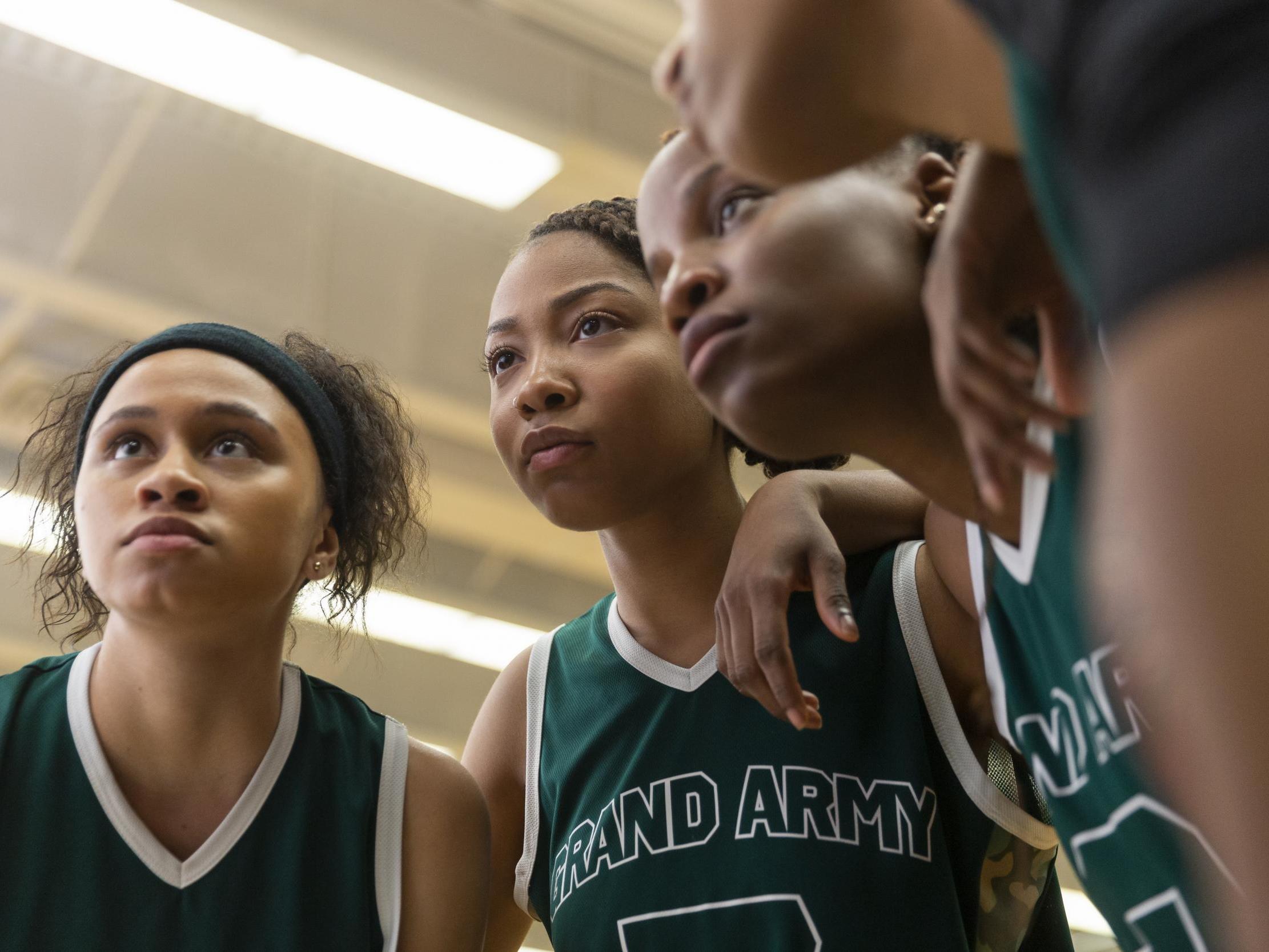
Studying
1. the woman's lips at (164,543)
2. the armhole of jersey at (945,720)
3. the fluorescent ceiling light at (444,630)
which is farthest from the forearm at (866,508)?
the fluorescent ceiling light at (444,630)

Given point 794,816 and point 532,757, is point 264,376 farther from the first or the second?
point 794,816

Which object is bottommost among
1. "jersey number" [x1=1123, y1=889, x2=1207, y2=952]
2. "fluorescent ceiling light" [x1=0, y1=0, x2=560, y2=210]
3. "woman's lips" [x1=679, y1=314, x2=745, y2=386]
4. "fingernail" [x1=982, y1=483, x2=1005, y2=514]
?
"jersey number" [x1=1123, y1=889, x2=1207, y2=952]

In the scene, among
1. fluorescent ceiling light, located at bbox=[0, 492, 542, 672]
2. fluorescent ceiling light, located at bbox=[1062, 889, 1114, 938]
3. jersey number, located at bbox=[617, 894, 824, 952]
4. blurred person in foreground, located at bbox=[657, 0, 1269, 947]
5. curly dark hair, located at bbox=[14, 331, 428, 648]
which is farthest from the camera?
fluorescent ceiling light, located at bbox=[1062, 889, 1114, 938]

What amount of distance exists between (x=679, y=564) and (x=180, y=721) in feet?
1.80

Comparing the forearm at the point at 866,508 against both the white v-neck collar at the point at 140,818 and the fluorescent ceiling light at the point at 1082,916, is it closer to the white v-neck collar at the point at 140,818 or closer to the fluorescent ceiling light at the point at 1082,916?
the white v-neck collar at the point at 140,818

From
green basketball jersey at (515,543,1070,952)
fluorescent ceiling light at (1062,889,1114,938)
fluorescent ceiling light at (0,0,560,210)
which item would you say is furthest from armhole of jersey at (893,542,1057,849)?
fluorescent ceiling light at (1062,889,1114,938)

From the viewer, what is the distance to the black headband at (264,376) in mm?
1434

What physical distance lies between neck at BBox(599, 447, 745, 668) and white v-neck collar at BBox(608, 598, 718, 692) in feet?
0.04

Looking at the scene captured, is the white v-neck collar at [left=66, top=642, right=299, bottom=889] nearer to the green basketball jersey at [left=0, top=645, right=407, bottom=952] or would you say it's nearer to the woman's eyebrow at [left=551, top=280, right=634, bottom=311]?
the green basketball jersey at [left=0, top=645, right=407, bottom=952]

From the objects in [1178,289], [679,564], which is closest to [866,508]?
[679,564]

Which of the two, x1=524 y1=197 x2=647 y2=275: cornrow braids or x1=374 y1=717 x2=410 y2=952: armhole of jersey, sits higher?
x1=524 y1=197 x2=647 y2=275: cornrow braids

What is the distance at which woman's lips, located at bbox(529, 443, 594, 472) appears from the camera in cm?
133

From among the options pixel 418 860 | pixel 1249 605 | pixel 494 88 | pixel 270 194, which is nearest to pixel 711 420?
pixel 418 860

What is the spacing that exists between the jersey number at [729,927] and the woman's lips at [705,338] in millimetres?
619
